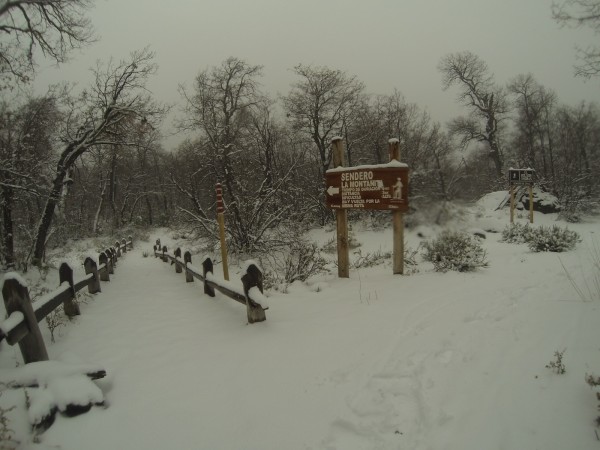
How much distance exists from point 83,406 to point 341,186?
5.70m

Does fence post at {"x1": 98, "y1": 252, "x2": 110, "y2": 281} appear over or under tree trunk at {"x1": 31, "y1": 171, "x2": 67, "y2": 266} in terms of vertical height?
under

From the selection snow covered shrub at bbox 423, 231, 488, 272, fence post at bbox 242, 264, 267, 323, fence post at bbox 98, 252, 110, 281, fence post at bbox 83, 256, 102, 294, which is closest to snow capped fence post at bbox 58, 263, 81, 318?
fence post at bbox 83, 256, 102, 294

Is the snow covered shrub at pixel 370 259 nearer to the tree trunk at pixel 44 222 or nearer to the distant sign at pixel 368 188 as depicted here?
the distant sign at pixel 368 188

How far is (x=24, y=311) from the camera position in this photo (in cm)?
341

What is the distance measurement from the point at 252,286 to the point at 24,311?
2.45m

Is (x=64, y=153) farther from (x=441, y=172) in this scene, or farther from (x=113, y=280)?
(x=441, y=172)

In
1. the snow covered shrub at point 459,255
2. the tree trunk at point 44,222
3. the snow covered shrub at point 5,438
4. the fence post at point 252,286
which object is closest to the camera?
the snow covered shrub at point 5,438

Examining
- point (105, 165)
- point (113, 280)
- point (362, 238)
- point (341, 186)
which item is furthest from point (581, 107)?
point (105, 165)

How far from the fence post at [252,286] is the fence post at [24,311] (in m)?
2.25

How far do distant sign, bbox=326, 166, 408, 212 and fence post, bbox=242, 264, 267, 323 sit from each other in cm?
311

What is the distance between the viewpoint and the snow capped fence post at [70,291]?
536cm

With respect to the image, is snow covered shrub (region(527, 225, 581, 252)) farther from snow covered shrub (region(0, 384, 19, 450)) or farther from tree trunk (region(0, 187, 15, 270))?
tree trunk (region(0, 187, 15, 270))

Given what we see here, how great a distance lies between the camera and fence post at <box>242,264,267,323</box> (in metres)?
4.57

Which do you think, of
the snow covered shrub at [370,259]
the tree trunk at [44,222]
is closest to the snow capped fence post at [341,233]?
the snow covered shrub at [370,259]
